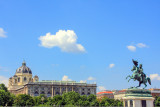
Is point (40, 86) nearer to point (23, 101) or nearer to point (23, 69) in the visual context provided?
point (23, 69)

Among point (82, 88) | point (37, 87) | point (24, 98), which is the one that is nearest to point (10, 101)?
point (24, 98)

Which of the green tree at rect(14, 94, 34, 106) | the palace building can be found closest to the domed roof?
the palace building

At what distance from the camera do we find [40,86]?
15300cm

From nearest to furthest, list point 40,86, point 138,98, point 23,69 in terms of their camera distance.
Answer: point 138,98, point 40,86, point 23,69

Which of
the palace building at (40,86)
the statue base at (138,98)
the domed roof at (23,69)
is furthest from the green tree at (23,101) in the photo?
the domed roof at (23,69)

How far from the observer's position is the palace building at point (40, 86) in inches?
5979

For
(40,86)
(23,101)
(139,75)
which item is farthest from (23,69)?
(139,75)

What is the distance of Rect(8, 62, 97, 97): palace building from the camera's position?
15188cm

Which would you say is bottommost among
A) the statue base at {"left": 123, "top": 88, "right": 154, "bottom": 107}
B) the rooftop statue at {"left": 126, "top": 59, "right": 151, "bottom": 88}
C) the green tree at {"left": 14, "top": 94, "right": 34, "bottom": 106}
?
the green tree at {"left": 14, "top": 94, "right": 34, "bottom": 106}

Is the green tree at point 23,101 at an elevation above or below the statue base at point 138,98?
below

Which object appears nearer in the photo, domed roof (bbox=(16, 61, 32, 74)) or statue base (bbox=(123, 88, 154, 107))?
statue base (bbox=(123, 88, 154, 107))

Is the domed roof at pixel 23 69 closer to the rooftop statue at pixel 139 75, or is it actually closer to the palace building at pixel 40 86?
the palace building at pixel 40 86

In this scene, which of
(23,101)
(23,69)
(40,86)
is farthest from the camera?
(23,69)

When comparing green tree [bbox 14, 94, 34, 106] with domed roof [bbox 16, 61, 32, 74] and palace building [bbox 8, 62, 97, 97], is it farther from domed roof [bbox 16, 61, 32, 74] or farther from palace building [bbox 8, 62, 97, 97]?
domed roof [bbox 16, 61, 32, 74]
